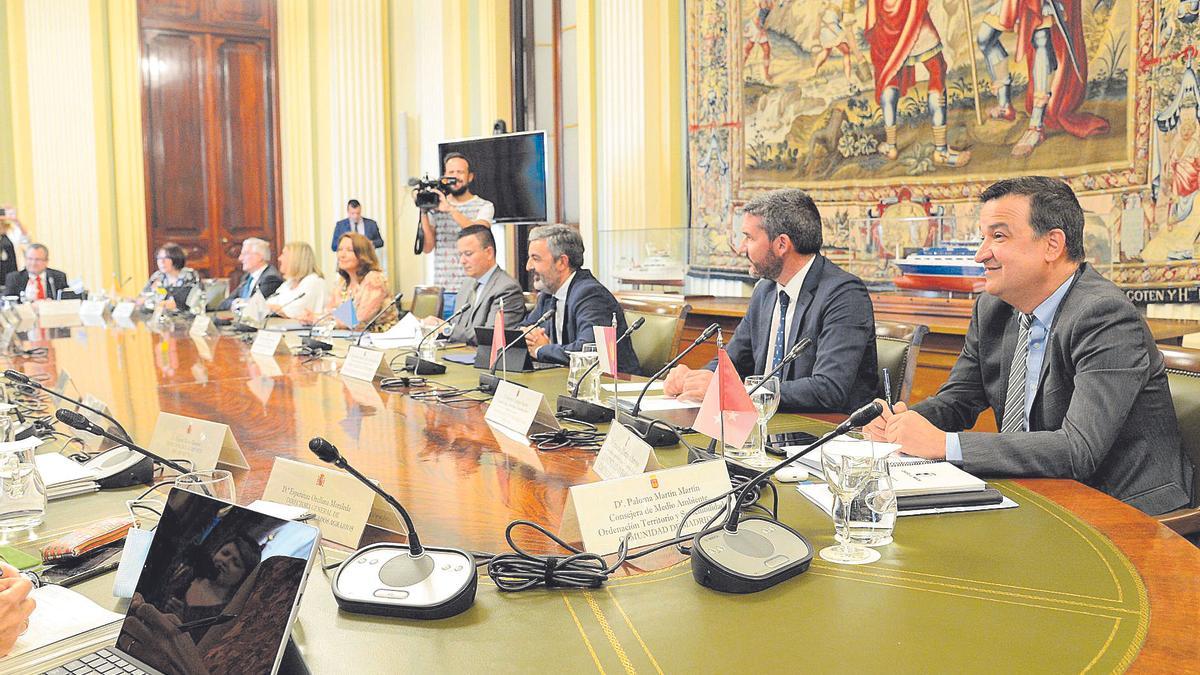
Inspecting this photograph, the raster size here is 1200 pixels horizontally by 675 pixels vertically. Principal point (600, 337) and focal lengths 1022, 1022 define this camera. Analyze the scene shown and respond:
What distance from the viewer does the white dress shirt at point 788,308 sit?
2924 mm

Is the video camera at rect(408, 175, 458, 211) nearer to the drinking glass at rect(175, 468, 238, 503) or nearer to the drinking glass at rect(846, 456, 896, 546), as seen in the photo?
the drinking glass at rect(175, 468, 238, 503)

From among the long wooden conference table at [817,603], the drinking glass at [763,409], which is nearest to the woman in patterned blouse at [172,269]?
the long wooden conference table at [817,603]

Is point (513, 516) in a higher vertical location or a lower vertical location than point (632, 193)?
lower

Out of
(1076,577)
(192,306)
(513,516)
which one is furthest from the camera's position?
(192,306)

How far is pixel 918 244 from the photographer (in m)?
4.61

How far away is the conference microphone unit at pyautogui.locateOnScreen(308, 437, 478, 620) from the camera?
1.13 metres

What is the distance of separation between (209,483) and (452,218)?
742cm

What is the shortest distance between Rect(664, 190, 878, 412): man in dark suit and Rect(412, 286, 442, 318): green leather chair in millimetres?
2941

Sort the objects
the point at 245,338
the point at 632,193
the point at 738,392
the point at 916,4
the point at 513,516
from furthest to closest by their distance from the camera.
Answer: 1. the point at 632,193
2. the point at 916,4
3. the point at 245,338
4. the point at 738,392
5. the point at 513,516

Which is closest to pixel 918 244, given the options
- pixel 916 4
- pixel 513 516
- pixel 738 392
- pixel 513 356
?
pixel 916 4

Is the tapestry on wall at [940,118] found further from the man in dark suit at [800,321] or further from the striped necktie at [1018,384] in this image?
the striped necktie at [1018,384]

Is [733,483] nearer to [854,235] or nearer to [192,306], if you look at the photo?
[854,235]

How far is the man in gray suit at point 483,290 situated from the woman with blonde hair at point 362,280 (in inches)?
31.6

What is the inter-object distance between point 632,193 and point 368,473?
5011 mm
